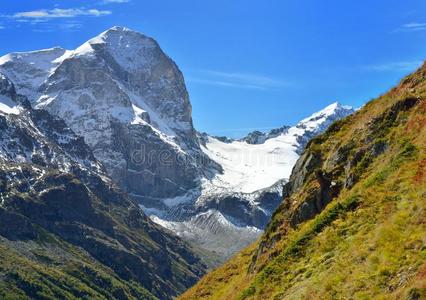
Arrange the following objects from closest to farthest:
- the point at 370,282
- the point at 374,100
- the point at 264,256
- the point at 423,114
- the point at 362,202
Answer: the point at 370,282 < the point at 362,202 < the point at 423,114 < the point at 264,256 < the point at 374,100

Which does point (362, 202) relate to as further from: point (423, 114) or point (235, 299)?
point (235, 299)

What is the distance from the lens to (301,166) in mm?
52281

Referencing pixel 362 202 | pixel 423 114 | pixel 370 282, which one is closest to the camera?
pixel 370 282

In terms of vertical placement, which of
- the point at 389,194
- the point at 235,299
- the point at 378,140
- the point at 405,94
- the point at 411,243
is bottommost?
the point at 235,299

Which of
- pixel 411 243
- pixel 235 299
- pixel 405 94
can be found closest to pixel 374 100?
pixel 405 94

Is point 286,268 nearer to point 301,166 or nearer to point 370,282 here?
point 370,282

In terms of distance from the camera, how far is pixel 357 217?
35.3 metres

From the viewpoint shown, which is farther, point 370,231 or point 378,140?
point 378,140

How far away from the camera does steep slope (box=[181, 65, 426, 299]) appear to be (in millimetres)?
28328

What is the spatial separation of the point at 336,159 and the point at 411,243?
1701cm

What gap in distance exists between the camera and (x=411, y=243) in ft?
92.4

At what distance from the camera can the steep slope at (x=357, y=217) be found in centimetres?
→ 2833

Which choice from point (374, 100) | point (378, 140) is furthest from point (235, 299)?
point (374, 100)

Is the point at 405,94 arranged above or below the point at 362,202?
above
